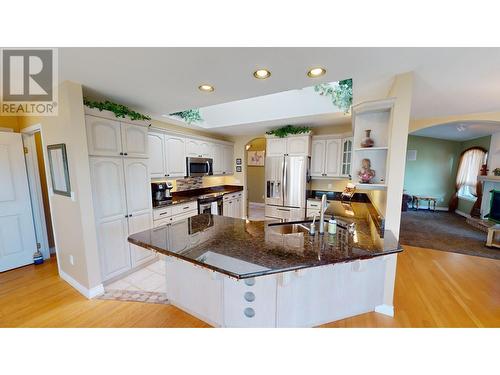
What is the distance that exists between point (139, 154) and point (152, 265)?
1655mm

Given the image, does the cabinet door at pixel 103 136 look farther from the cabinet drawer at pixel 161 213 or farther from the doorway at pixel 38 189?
the doorway at pixel 38 189

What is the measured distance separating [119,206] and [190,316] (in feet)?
5.23

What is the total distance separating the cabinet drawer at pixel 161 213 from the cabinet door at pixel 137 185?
15 centimetres

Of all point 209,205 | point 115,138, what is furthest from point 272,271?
point 209,205

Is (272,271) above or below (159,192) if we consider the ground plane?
below

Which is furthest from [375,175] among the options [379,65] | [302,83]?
[302,83]

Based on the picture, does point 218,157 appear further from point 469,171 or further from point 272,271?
point 469,171

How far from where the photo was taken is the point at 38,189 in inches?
119

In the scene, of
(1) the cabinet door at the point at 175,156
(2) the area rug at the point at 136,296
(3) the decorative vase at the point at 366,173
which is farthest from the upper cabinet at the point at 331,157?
(2) the area rug at the point at 136,296

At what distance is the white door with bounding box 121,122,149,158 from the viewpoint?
8.06 feet

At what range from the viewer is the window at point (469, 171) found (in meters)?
5.74

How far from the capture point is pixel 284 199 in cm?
426

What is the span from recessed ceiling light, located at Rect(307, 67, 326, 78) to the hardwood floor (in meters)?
2.25

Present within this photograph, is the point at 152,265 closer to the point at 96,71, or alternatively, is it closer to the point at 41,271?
the point at 41,271
